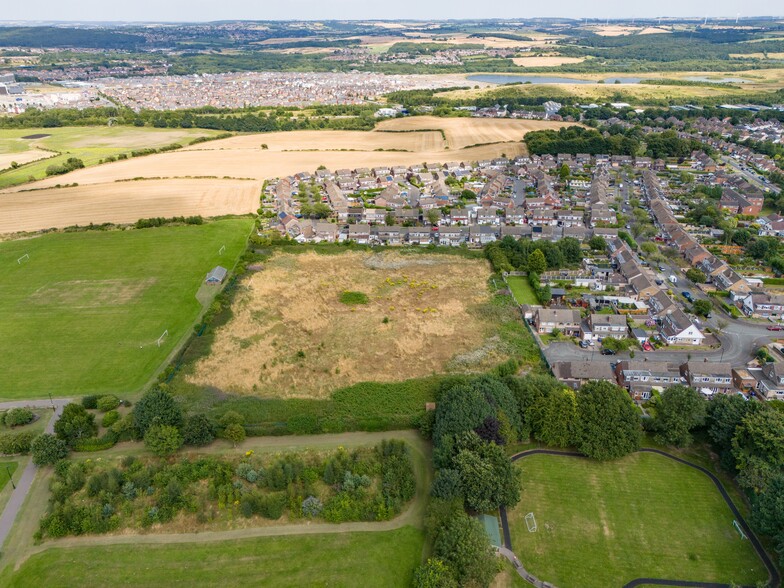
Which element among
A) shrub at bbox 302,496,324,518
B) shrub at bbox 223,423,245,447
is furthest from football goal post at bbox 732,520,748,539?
shrub at bbox 223,423,245,447

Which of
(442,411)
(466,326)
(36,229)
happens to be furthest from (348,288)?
(36,229)

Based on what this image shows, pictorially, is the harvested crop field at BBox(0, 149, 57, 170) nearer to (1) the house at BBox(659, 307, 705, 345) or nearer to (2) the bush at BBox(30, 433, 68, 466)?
(2) the bush at BBox(30, 433, 68, 466)

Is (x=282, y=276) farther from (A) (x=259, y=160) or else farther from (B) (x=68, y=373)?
(A) (x=259, y=160)

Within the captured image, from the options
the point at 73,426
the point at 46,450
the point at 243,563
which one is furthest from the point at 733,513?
the point at 46,450

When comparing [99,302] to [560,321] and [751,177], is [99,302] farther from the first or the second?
[751,177]

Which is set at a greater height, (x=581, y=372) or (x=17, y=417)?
(x=17, y=417)

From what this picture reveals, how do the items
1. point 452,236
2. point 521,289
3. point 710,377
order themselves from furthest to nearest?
1. point 452,236
2. point 521,289
3. point 710,377
